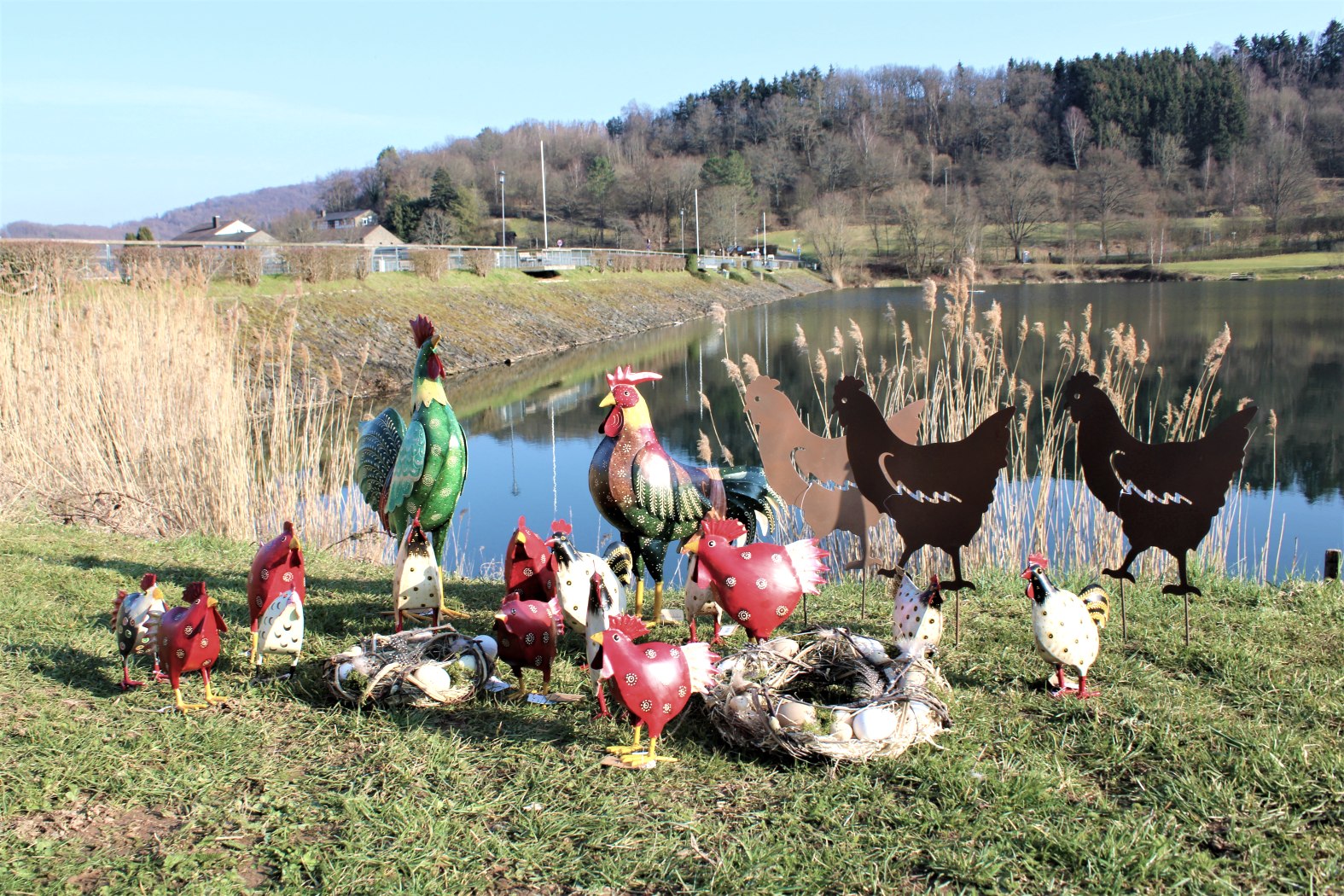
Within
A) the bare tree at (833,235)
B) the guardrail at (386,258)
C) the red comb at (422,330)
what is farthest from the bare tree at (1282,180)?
the red comb at (422,330)

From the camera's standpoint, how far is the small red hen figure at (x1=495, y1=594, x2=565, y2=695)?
3416mm

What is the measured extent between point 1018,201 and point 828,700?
183 ft

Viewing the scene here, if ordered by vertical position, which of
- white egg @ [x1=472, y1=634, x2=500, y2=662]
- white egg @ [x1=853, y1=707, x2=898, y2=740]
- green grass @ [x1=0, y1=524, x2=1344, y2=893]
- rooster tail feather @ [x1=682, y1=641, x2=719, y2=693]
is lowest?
green grass @ [x1=0, y1=524, x2=1344, y2=893]

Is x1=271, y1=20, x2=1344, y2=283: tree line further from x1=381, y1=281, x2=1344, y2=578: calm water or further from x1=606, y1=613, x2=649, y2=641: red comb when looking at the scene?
x1=606, y1=613, x2=649, y2=641: red comb

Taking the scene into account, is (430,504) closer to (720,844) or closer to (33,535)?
(720,844)

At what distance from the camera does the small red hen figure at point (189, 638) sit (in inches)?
130

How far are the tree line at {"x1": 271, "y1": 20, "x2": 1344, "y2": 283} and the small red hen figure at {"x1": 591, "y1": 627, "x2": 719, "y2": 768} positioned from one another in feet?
119

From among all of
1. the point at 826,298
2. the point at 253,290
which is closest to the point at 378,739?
the point at 253,290

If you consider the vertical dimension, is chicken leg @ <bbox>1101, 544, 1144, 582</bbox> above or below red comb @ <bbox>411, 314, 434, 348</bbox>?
below

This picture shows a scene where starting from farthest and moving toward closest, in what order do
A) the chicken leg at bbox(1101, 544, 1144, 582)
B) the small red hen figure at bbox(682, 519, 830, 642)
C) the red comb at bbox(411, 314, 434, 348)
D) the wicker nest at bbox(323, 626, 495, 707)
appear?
the red comb at bbox(411, 314, 434, 348), the chicken leg at bbox(1101, 544, 1144, 582), the small red hen figure at bbox(682, 519, 830, 642), the wicker nest at bbox(323, 626, 495, 707)

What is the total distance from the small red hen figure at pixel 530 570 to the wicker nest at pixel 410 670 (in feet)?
1.19

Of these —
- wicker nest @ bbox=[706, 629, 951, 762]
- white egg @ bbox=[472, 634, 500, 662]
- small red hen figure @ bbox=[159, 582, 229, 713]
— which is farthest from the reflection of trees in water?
small red hen figure @ bbox=[159, 582, 229, 713]

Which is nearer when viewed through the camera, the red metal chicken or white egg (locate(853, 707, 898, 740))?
white egg (locate(853, 707, 898, 740))

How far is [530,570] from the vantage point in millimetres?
3859
